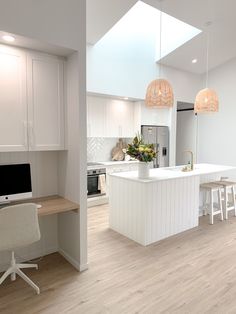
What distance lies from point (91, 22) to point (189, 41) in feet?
7.68

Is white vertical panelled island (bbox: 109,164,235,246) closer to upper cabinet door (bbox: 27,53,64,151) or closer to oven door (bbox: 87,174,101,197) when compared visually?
oven door (bbox: 87,174,101,197)

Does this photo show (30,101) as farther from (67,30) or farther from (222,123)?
(222,123)

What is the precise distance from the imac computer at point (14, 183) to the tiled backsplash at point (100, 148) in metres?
2.94

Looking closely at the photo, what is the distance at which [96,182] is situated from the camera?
4.94 m

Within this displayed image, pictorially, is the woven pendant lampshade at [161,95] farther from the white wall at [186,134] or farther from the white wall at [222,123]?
the white wall at [186,134]

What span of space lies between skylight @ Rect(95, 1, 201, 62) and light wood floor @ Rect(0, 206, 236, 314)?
4134mm

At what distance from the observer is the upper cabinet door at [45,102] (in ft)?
8.28

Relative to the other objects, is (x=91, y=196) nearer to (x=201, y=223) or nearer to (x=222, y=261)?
(x=201, y=223)

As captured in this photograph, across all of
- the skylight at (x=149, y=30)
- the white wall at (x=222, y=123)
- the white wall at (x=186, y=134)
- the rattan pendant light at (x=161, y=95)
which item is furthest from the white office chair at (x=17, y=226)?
the white wall at (x=186, y=134)

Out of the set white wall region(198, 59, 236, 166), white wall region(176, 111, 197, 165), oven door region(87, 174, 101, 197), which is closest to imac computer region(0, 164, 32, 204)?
oven door region(87, 174, 101, 197)

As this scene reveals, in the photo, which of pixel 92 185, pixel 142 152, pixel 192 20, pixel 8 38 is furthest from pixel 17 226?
pixel 192 20

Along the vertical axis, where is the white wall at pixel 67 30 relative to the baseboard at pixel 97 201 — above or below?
above

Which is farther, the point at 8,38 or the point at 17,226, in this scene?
the point at 8,38

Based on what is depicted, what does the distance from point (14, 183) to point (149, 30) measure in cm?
478
